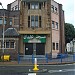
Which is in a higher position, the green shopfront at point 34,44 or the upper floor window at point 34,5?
the upper floor window at point 34,5

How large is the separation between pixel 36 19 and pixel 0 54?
29.9 ft

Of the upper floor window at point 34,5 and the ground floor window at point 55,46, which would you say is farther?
the ground floor window at point 55,46

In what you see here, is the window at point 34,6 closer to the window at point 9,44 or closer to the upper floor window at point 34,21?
the upper floor window at point 34,21

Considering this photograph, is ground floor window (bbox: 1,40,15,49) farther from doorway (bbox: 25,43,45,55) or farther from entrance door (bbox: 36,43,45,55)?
entrance door (bbox: 36,43,45,55)

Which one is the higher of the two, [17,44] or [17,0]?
[17,0]

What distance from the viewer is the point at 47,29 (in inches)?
1451

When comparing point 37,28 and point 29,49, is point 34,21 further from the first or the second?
point 29,49

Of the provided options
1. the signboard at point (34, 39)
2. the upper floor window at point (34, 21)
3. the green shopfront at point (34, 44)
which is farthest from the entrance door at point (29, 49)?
the upper floor window at point (34, 21)

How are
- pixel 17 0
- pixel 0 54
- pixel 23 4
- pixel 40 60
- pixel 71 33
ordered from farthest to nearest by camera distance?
pixel 71 33
pixel 17 0
pixel 23 4
pixel 0 54
pixel 40 60

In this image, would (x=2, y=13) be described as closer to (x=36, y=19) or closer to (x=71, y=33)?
(x=36, y=19)

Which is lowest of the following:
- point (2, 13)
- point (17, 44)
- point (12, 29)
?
point (17, 44)

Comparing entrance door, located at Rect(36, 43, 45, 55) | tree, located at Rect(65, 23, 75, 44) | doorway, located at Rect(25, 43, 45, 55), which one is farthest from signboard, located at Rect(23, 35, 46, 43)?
tree, located at Rect(65, 23, 75, 44)

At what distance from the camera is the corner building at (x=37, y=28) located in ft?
119

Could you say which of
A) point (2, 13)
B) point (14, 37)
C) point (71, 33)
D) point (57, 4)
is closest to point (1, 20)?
point (2, 13)
